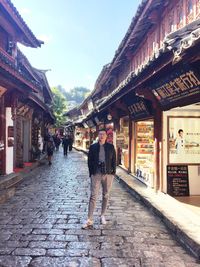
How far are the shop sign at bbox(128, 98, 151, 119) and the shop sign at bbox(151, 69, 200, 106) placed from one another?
5.15 ft

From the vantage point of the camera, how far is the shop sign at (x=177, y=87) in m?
5.71

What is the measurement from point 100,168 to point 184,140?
3833 mm

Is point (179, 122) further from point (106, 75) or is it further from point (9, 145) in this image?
point (106, 75)

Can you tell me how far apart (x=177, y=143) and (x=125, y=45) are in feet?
16.9

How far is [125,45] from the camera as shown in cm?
1240

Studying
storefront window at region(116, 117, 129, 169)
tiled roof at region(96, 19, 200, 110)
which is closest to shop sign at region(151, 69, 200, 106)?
tiled roof at region(96, 19, 200, 110)

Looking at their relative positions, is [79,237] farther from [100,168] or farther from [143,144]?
[143,144]

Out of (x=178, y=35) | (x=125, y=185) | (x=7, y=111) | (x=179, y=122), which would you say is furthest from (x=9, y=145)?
(x=178, y=35)

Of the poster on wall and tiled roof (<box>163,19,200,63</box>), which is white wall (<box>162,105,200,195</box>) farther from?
tiled roof (<box>163,19,200,63</box>)

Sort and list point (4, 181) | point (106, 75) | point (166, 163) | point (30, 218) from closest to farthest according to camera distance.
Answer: point (30, 218) → point (166, 163) → point (4, 181) → point (106, 75)

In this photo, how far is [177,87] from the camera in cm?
663

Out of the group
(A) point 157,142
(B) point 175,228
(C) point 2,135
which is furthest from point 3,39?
(B) point 175,228

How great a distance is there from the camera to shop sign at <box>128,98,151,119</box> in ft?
32.5

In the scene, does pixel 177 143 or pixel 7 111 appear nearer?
pixel 177 143
